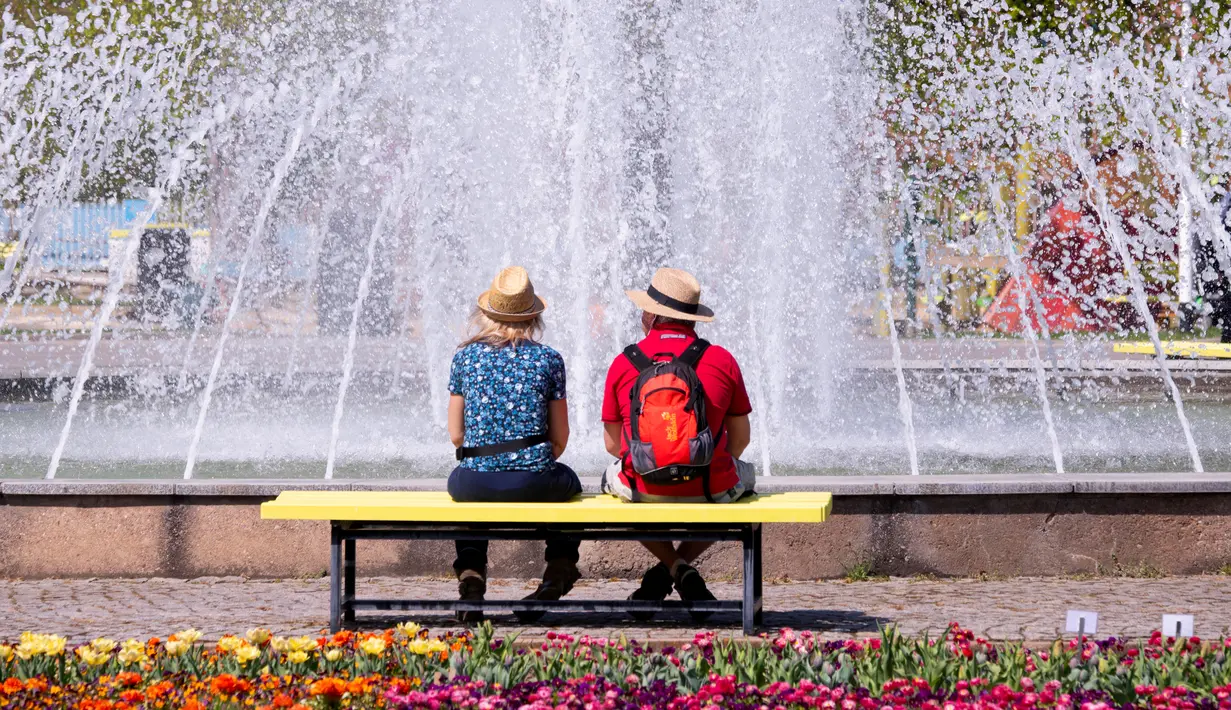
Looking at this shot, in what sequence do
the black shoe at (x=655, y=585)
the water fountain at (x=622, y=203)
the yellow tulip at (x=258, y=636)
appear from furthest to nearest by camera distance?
1. the water fountain at (x=622, y=203)
2. the black shoe at (x=655, y=585)
3. the yellow tulip at (x=258, y=636)

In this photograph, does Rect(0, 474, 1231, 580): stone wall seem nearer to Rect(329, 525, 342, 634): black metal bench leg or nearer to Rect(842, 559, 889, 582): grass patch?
Rect(842, 559, 889, 582): grass patch

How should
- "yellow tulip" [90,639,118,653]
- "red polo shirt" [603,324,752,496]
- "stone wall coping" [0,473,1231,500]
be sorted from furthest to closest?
"stone wall coping" [0,473,1231,500] → "red polo shirt" [603,324,752,496] → "yellow tulip" [90,639,118,653]

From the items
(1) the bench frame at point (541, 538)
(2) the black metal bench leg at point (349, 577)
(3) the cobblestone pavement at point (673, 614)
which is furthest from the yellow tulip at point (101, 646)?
(2) the black metal bench leg at point (349, 577)

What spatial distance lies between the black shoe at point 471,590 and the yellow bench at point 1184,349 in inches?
611

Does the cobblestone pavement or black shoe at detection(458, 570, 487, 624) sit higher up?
black shoe at detection(458, 570, 487, 624)

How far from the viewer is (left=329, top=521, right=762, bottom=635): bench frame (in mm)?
5980

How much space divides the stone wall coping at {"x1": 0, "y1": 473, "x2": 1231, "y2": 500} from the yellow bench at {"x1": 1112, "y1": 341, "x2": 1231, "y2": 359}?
13.6 m

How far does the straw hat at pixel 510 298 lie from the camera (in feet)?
20.4

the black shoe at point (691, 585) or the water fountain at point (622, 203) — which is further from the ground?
the water fountain at point (622, 203)

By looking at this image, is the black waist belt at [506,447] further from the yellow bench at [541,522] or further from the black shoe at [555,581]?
the black shoe at [555,581]

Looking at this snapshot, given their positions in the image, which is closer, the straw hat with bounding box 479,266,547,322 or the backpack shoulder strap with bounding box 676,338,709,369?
the backpack shoulder strap with bounding box 676,338,709,369

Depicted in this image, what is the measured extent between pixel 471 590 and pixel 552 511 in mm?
562

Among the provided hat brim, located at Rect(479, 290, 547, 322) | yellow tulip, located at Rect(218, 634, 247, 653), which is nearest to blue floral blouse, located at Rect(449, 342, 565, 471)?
hat brim, located at Rect(479, 290, 547, 322)

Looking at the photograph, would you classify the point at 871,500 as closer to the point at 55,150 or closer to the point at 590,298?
the point at 590,298
